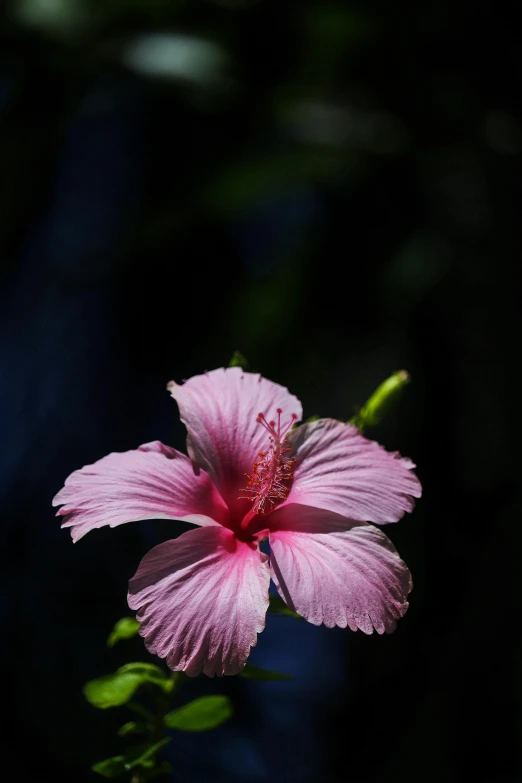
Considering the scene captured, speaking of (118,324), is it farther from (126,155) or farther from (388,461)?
(388,461)

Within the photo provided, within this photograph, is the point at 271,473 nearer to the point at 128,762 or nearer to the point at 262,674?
the point at 262,674

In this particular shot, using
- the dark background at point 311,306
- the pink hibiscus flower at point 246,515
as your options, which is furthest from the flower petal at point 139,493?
the dark background at point 311,306

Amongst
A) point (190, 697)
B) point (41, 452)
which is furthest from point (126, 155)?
point (190, 697)

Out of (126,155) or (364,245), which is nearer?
(364,245)

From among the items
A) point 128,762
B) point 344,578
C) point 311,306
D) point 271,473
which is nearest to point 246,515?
point 271,473

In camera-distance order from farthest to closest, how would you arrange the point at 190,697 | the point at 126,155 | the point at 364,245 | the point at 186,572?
the point at 126,155 → the point at 364,245 → the point at 190,697 → the point at 186,572

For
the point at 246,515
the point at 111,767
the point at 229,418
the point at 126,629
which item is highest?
the point at 229,418

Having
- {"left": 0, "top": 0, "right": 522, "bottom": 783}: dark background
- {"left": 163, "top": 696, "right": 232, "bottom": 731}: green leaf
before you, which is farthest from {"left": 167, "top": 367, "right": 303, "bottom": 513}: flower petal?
{"left": 0, "top": 0, "right": 522, "bottom": 783}: dark background
